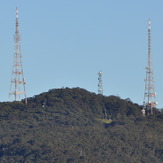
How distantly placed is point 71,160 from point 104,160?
5295mm

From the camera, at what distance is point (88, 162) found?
196m

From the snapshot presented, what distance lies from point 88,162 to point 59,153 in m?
5.35

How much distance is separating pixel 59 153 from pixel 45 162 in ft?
13.5

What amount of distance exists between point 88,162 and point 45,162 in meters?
6.01

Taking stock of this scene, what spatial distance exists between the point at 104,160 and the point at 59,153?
6.46 meters

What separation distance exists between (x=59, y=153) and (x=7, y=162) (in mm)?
7502

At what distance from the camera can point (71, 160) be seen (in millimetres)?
197125

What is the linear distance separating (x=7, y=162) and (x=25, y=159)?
9.27 ft

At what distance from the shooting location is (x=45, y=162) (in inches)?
7726

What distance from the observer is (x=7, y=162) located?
200m

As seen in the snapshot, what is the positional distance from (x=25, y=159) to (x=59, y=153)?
4938mm

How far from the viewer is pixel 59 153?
199750mm
